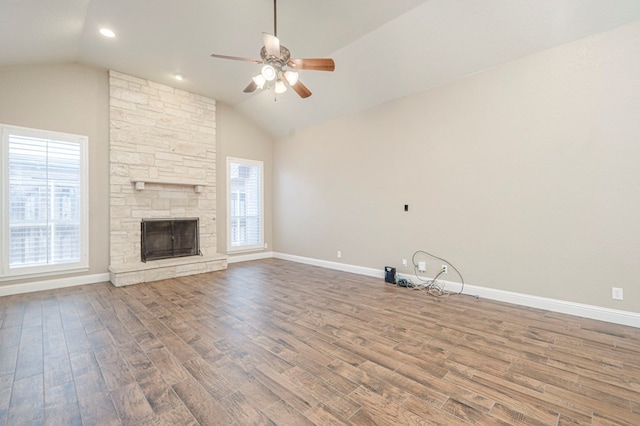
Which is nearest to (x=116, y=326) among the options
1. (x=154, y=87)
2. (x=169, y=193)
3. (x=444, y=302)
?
(x=169, y=193)

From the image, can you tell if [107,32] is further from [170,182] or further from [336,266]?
[336,266]

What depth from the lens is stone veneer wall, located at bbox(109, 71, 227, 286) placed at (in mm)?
4926

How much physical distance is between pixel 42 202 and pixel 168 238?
1.93m

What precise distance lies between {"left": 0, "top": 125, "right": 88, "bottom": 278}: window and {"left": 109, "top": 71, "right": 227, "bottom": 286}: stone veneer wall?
1.55ft

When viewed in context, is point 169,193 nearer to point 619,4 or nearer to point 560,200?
point 560,200

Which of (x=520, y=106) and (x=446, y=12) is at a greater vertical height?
(x=446, y=12)

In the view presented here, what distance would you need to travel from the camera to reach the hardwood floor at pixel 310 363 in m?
1.71

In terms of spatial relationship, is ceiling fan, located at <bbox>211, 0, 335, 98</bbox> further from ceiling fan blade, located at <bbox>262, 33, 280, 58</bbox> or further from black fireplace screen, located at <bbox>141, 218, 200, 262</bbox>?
black fireplace screen, located at <bbox>141, 218, 200, 262</bbox>

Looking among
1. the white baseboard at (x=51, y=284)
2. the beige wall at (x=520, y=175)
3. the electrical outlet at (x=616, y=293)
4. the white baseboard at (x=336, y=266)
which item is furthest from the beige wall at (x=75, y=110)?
the electrical outlet at (x=616, y=293)

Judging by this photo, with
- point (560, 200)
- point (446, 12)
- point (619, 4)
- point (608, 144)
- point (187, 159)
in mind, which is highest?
point (446, 12)

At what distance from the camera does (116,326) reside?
298 cm

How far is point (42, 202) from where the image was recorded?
4.30 metres

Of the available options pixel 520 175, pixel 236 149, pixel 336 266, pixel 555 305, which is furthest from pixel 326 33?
pixel 555 305

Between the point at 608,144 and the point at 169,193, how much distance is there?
6.85m
